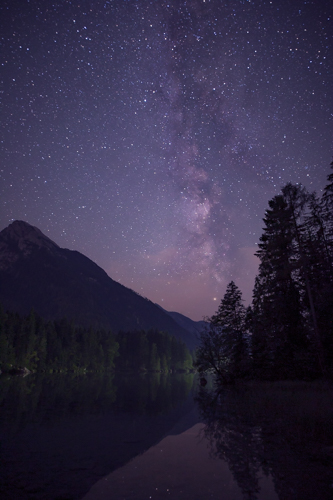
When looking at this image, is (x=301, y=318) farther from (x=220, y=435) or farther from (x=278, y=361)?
(x=220, y=435)

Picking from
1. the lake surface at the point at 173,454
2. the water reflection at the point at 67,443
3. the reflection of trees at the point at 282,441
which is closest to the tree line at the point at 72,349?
the water reflection at the point at 67,443

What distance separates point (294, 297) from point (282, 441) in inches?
794

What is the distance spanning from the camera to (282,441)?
11055mm

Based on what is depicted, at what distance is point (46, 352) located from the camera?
288 ft

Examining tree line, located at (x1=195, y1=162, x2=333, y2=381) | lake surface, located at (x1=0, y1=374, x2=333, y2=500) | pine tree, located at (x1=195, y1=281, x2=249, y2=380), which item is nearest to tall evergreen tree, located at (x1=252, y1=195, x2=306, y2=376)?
tree line, located at (x1=195, y1=162, x2=333, y2=381)

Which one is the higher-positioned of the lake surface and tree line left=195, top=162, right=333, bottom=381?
tree line left=195, top=162, right=333, bottom=381

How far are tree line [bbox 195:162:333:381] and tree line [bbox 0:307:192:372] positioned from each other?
64570 mm

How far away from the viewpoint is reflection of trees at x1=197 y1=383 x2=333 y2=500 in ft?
24.1

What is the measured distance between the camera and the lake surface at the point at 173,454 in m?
7.27

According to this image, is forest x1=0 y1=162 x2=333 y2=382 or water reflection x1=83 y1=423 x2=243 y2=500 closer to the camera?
water reflection x1=83 y1=423 x2=243 y2=500

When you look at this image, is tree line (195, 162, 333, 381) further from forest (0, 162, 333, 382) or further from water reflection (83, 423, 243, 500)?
water reflection (83, 423, 243, 500)

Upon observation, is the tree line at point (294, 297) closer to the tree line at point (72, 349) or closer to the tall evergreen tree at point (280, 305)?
the tall evergreen tree at point (280, 305)

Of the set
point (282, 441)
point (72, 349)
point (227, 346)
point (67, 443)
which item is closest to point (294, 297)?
point (227, 346)

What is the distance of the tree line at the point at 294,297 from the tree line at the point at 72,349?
6457cm
